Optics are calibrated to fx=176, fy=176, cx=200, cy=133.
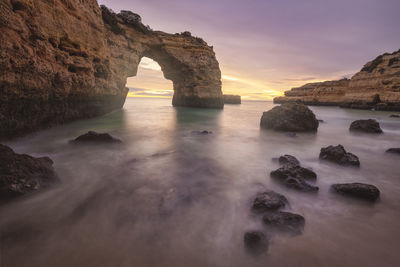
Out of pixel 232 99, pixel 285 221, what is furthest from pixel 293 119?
pixel 232 99

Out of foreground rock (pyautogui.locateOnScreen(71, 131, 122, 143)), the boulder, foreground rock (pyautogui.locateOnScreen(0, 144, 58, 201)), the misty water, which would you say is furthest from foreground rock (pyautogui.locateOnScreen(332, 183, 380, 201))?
foreground rock (pyautogui.locateOnScreen(71, 131, 122, 143))

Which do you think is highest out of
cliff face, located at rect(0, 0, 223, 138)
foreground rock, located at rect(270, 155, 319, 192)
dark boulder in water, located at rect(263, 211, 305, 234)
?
cliff face, located at rect(0, 0, 223, 138)

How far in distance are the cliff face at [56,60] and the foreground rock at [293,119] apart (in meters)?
7.61

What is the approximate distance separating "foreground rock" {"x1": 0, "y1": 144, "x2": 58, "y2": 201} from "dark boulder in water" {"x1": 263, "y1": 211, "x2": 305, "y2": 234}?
258cm

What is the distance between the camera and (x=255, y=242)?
1403 millimetres

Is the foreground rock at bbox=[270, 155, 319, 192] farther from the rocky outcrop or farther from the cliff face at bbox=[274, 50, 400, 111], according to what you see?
the rocky outcrop

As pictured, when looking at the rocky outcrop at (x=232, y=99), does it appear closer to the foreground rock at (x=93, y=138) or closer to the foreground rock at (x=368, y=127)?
the foreground rock at (x=368, y=127)

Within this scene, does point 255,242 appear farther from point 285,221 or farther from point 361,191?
point 361,191

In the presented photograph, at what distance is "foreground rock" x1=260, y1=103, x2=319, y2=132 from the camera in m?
6.73

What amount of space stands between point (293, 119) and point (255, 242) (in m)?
6.52

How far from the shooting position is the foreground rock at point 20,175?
1.86 meters

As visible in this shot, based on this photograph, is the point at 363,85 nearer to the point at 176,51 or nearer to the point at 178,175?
the point at 176,51

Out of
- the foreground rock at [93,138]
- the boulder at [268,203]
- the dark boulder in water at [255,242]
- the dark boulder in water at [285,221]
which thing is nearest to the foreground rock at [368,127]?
the boulder at [268,203]

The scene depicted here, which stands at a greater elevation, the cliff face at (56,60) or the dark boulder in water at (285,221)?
the cliff face at (56,60)
